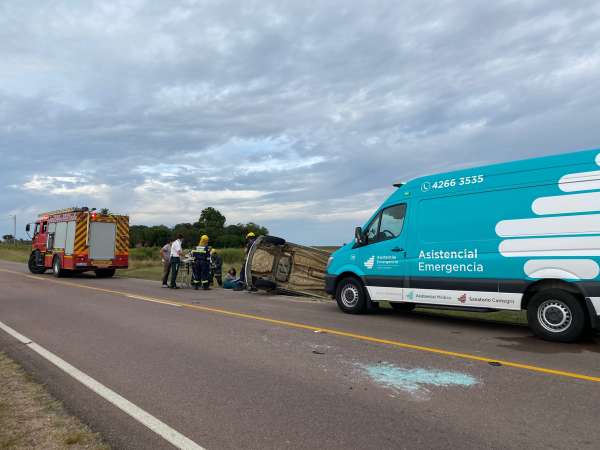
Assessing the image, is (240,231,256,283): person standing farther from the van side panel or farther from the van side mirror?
the van side panel

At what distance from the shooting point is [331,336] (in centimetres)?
759

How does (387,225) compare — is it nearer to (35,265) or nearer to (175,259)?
(175,259)

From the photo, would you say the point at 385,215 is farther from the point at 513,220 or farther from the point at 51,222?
the point at 51,222

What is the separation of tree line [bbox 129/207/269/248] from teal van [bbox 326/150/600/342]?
50128 mm

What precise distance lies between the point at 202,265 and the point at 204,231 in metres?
56.9

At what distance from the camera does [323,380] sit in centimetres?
520

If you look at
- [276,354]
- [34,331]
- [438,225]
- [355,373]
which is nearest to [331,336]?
[276,354]

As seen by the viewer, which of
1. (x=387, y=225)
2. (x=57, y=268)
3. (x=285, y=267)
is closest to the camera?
(x=387, y=225)

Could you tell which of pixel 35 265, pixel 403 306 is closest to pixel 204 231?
pixel 35 265

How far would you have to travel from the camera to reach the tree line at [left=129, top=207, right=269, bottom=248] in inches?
2544

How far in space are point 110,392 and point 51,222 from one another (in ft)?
70.2

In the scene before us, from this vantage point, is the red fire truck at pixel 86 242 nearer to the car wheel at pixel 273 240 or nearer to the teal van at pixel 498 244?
the car wheel at pixel 273 240

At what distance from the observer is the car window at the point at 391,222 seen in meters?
9.40

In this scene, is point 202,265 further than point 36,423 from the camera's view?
Yes
